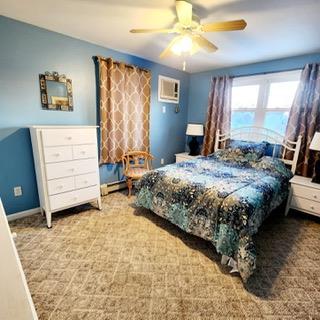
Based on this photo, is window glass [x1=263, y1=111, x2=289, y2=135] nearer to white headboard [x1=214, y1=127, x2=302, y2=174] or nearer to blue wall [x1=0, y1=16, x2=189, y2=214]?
white headboard [x1=214, y1=127, x2=302, y2=174]

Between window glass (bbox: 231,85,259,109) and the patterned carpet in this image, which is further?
window glass (bbox: 231,85,259,109)

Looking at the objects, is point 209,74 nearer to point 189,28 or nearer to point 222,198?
point 189,28

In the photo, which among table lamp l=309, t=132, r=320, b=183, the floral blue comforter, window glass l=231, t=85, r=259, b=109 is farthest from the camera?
window glass l=231, t=85, r=259, b=109

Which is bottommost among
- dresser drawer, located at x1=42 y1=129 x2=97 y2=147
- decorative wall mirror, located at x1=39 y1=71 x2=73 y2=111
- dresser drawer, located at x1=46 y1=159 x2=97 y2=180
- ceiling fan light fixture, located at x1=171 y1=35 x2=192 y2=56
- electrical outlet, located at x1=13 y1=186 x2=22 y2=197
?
electrical outlet, located at x1=13 y1=186 x2=22 y2=197

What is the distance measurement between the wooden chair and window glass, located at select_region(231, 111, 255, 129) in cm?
177

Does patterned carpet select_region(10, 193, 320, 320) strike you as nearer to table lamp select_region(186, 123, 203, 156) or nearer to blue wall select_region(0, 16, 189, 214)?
blue wall select_region(0, 16, 189, 214)

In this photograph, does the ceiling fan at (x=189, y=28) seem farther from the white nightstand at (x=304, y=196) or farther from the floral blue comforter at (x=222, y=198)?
the white nightstand at (x=304, y=196)

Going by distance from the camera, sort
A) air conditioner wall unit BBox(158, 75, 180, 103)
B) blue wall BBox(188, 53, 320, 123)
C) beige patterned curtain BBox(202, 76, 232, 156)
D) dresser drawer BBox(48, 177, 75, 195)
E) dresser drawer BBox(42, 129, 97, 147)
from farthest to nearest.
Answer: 1. air conditioner wall unit BBox(158, 75, 180, 103)
2. beige patterned curtain BBox(202, 76, 232, 156)
3. blue wall BBox(188, 53, 320, 123)
4. dresser drawer BBox(48, 177, 75, 195)
5. dresser drawer BBox(42, 129, 97, 147)

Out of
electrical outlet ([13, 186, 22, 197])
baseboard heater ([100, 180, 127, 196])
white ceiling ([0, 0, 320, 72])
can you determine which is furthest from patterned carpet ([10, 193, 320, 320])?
white ceiling ([0, 0, 320, 72])

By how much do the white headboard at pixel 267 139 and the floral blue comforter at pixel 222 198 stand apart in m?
0.28

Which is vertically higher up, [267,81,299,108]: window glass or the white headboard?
[267,81,299,108]: window glass

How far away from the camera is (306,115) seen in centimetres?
292

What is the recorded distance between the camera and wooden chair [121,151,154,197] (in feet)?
10.6

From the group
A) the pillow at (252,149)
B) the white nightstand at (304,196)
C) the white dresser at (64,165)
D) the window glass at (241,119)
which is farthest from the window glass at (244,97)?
the white dresser at (64,165)
